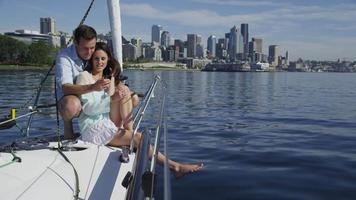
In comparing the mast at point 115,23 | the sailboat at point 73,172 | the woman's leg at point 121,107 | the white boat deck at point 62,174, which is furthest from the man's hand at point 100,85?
the mast at point 115,23

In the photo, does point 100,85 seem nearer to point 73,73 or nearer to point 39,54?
point 73,73

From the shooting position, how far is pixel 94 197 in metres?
3.30

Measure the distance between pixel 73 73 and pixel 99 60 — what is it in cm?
35

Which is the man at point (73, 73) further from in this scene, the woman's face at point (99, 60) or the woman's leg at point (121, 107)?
the woman's leg at point (121, 107)

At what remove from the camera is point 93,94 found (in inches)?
205

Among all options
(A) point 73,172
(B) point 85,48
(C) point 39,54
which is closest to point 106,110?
(B) point 85,48

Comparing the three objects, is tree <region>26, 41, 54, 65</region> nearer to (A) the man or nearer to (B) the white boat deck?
(A) the man

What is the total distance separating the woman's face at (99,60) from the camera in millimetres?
5527

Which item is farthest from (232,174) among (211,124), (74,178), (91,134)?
(211,124)

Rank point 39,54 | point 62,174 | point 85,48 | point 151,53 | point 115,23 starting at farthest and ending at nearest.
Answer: point 151,53 < point 39,54 < point 115,23 < point 85,48 < point 62,174

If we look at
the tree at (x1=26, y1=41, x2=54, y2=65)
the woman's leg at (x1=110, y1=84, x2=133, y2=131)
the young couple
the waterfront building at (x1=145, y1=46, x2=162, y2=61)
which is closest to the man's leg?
the young couple

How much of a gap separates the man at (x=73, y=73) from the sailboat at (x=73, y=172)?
64 centimetres

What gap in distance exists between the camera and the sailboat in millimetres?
3180

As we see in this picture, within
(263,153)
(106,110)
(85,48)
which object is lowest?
(263,153)
